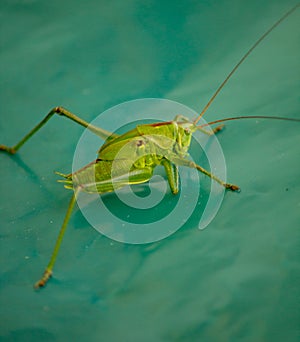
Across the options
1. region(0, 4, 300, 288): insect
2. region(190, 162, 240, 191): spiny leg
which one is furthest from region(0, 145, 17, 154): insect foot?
region(190, 162, 240, 191): spiny leg

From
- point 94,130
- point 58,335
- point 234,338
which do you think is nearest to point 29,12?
point 94,130

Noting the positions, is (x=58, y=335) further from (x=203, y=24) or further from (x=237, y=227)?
(x=203, y=24)

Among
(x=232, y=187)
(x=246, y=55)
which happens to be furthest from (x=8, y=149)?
(x=246, y=55)

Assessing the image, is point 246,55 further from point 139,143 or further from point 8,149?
point 8,149

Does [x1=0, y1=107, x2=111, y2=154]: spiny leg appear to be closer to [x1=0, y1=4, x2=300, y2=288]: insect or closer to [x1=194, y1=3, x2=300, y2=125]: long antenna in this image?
[x1=0, y1=4, x2=300, y2=288]: insect

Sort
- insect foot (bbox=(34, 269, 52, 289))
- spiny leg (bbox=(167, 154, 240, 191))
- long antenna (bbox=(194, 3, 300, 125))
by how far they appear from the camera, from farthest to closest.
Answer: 1. long antenna (bbox=(194, 3, 300, 125))
2. spiny leg (bbox=(167, 154, 240, 191))
3. insect foot (bbox=(34, 269, 52, 289))

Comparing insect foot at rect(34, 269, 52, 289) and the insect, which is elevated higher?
the insect
